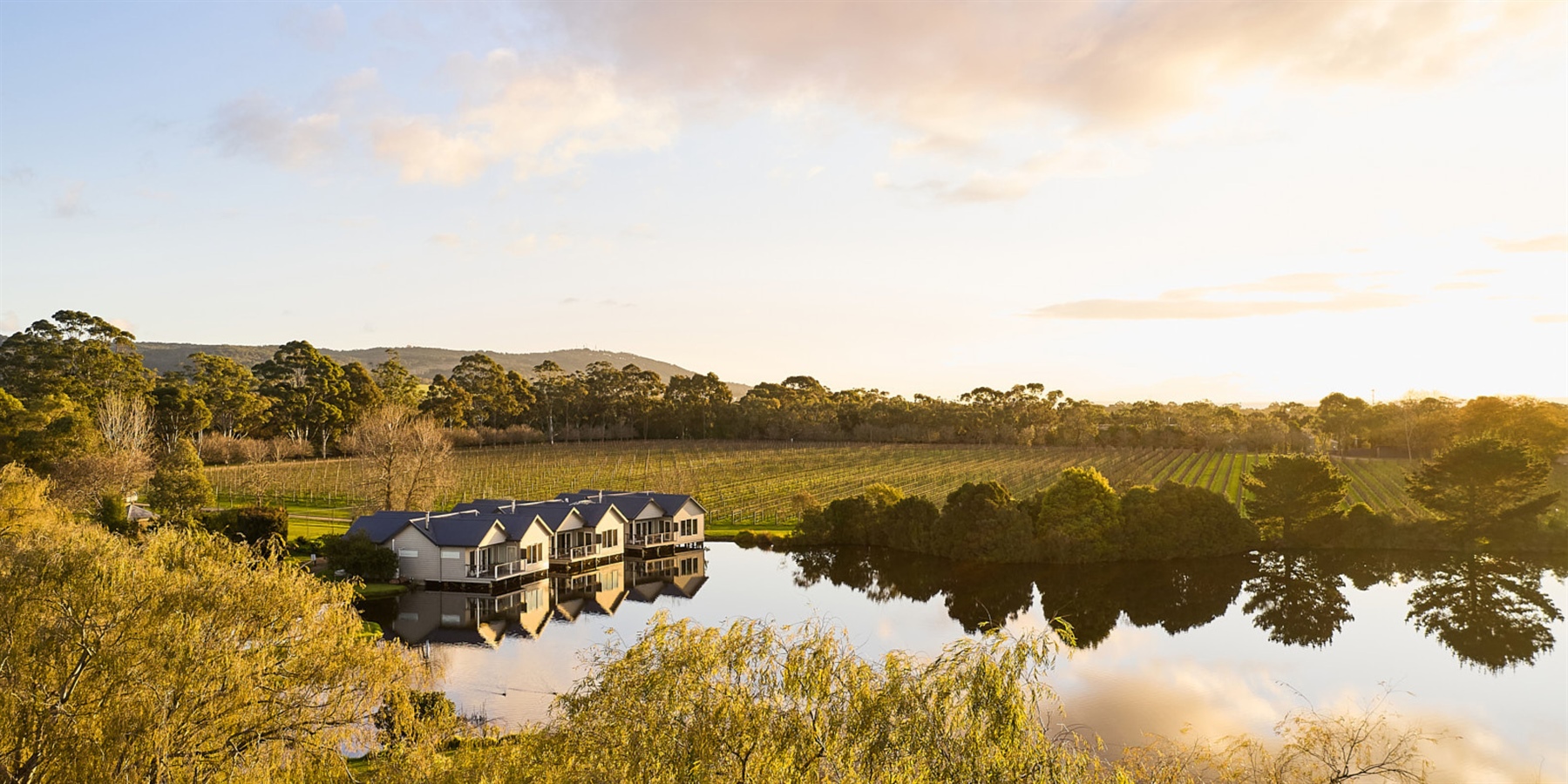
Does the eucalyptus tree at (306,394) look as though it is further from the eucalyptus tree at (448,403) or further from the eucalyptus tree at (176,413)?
the eucalyptus tree at (176,413)

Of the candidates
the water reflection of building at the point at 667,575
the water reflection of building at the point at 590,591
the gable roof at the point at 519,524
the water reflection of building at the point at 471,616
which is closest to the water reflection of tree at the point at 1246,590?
the water reflection of building at the point at 667,575

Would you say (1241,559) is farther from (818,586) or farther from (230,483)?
(230,483)

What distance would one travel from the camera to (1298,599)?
37.0 m

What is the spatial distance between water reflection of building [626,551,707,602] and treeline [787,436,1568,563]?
6.49m

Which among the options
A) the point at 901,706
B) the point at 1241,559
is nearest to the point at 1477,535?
the point at 1241,559

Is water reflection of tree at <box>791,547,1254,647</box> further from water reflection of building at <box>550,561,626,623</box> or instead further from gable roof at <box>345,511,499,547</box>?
gable roof at <box>345,511,499,547</box>

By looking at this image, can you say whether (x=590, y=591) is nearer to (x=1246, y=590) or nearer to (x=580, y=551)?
(x=580, y=551)

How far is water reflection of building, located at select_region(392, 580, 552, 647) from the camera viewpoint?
29.9 metres

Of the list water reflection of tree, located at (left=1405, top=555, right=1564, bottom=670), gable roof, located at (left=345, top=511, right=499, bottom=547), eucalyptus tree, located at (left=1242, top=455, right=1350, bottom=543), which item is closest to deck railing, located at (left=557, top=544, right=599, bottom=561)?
gable roof, located at (left=345, top=511, right=499, bottom=547)

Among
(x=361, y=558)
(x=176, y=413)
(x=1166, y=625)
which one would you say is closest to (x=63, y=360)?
(x=176, y=413)

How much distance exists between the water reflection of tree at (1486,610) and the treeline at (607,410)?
27045 mm

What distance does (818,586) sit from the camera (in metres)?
38.4

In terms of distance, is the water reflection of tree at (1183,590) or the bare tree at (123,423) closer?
the water reflection of tree at (1183,590)

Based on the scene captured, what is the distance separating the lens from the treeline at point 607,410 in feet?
216
